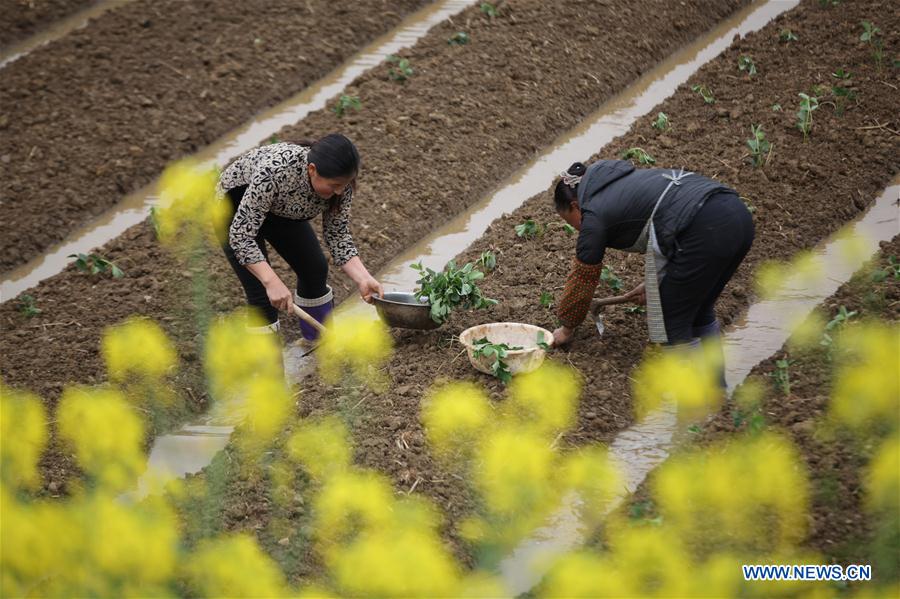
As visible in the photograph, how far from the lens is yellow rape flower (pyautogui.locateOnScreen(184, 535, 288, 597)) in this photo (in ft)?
9.72

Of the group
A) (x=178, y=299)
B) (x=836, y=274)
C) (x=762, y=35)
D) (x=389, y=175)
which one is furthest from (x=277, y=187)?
(x=762, y=35)

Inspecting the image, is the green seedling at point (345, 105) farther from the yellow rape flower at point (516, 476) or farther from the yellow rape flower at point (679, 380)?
the yellow rape flower at point (516, 476)

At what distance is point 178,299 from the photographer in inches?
249

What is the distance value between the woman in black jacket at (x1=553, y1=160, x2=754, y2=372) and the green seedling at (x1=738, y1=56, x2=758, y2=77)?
410 centimetres

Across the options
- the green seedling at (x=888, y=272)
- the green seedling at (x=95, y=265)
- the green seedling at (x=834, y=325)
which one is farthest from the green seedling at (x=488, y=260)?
the green seedling at (x=95, y=265)

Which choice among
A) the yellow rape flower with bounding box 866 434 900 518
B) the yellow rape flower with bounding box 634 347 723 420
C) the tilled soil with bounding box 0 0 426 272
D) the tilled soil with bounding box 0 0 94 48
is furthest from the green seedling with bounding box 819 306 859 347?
the tilled soil with bounding box 0 0 94 48

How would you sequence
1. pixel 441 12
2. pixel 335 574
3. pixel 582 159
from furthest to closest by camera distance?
1. pixel 441 12
2. pixel 582 159
3. pixel 335 574

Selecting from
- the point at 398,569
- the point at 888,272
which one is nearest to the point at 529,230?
the point at 888,272

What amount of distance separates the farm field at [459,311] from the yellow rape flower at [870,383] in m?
0.02

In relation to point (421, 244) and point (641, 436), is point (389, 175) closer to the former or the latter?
point (421, 244)

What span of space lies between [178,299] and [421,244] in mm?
1681

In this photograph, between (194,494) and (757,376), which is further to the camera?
(757,376)

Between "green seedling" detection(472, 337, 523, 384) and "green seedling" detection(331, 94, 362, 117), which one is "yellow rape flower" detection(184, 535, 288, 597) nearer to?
"green seedling" detection(472, 337, 523, 384)

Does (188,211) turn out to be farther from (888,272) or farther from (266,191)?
(888,272)
